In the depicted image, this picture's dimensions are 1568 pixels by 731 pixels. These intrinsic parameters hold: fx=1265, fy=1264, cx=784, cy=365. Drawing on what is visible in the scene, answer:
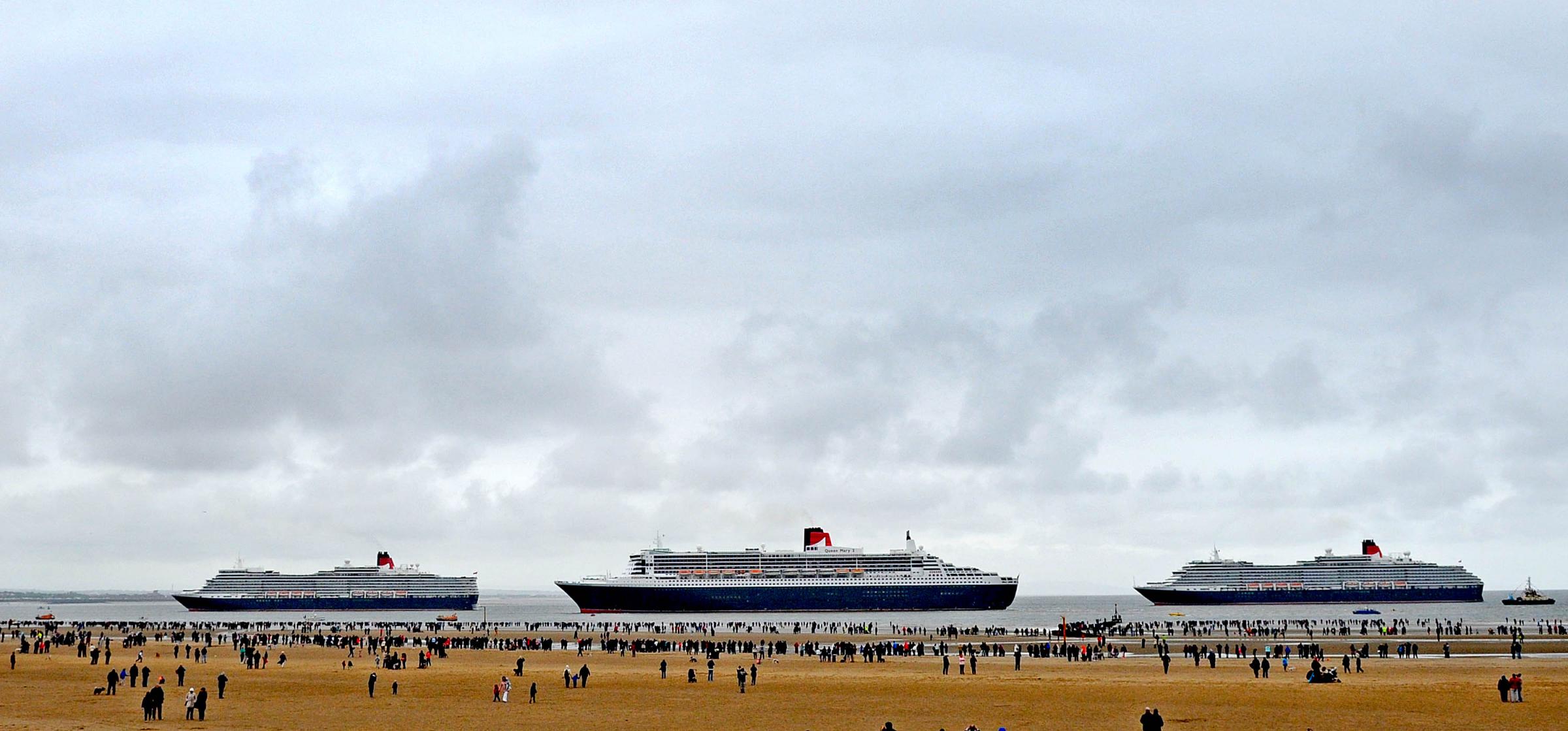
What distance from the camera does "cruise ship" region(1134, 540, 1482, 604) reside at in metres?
175

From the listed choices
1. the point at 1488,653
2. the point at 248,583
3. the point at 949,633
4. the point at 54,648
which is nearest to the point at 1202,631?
the point at 949,633

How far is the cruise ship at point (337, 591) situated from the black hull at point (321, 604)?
0.29 feet

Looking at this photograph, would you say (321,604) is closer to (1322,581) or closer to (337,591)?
(337,591)

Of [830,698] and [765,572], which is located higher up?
[765,572]

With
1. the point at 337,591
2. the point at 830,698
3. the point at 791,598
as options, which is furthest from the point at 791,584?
the point at 830,698

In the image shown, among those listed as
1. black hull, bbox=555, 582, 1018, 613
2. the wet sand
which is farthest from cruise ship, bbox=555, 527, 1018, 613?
the wet sand

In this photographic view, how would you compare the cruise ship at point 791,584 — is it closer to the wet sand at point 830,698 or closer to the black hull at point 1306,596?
the black hull at point 1306,596

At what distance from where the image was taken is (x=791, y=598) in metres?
152

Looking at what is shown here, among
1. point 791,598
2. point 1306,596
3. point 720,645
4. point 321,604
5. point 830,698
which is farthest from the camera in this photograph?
point 1306,596

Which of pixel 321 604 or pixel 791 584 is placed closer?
pixel 791 584

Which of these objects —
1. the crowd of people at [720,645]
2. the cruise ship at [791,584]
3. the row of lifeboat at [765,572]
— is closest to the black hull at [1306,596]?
the cruise ship at [791,584]

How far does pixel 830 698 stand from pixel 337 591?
5693 inches

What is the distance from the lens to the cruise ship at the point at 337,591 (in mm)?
170500

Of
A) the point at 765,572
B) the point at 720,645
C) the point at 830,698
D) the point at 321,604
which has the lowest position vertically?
the point at 321,604
